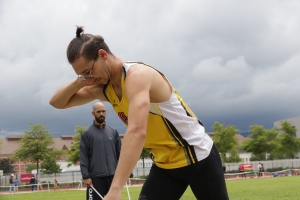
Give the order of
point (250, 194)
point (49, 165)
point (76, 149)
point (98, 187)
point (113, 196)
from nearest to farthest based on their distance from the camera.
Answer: point (113, 196), point (98, 187), point (250, 194), point (49, 165), point (76, 149)

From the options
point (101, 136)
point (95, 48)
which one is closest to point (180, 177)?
point (95, 48)

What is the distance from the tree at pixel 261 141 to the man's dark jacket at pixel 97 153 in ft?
223

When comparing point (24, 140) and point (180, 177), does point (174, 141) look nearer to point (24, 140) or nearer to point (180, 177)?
point (180, 177)

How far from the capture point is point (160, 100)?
3611 mm

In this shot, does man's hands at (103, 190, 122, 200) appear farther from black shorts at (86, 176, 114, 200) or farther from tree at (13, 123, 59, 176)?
tree at (13, 123, 59, 176)

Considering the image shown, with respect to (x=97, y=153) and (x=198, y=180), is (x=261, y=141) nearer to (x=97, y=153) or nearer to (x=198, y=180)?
(x=97, y=153)

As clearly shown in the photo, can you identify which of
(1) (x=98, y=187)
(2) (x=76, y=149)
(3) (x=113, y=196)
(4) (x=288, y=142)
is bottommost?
(1) (x=98, y=187)

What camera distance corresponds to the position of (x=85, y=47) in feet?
10.7

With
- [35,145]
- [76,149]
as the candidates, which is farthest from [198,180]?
[76,149]

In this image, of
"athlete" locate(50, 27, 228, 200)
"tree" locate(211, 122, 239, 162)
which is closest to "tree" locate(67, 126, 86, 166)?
"tree" locate(211, 122, 239, 162)

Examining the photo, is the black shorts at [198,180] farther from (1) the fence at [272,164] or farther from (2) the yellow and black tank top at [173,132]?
(1) the fence at [272,164]

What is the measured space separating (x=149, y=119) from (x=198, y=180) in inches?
30.0

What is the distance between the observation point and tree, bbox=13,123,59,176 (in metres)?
64.4

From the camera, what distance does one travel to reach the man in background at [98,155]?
9.29m
